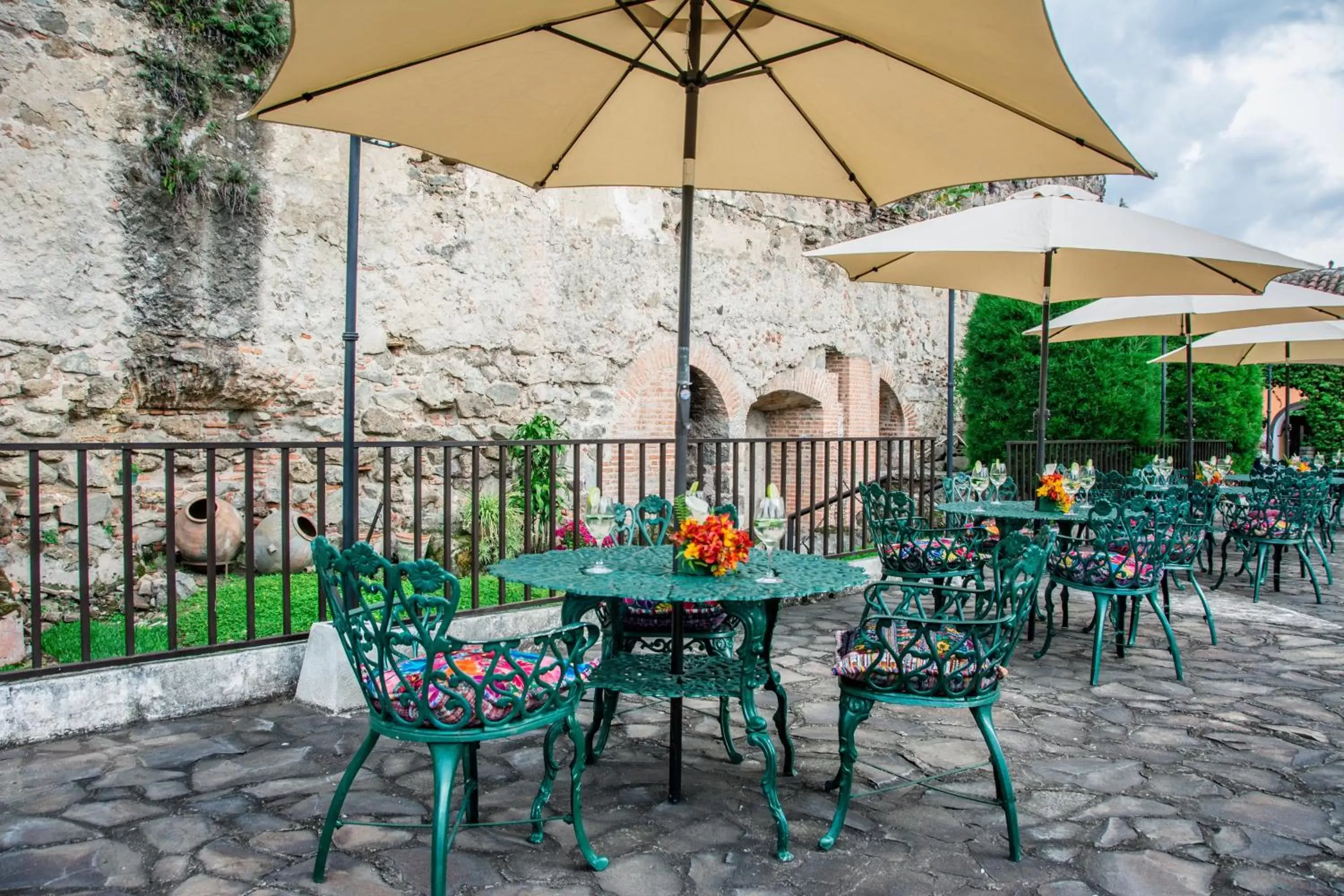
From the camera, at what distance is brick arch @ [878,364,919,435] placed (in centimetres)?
1245

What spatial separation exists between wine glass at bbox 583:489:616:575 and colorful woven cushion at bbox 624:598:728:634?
495 millimetres

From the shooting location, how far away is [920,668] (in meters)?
2.77

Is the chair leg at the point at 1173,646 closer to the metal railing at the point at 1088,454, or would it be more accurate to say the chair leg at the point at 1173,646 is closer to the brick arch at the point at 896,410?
the metal railing at the point at 1088,454

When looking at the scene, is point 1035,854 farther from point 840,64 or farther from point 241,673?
point 241,673

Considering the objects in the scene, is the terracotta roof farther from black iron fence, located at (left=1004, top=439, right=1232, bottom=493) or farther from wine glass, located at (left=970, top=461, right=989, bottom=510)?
wine glass, located at (left=970, top=461, right=989, bottom=510)

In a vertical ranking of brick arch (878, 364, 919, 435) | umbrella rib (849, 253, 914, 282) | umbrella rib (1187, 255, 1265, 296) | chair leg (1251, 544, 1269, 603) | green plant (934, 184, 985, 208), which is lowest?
chair leg (1251, 544, 1269, 603)

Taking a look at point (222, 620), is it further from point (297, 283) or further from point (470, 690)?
point (470, 690)

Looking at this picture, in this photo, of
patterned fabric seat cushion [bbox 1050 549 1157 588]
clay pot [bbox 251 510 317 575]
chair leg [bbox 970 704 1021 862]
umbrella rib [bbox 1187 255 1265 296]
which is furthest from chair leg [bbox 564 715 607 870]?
umbrella rib [bbox 1187 255 1265 296]

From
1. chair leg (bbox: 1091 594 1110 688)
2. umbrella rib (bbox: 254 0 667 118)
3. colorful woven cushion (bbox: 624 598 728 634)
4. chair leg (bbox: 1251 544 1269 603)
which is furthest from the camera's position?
chair leg (bbox: 1251 544 1269 603)

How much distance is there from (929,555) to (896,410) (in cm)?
787

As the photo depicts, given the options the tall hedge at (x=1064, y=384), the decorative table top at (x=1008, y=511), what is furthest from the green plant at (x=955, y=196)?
the decorative table top at (x=1008, y=511)

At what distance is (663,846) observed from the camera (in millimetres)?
2699

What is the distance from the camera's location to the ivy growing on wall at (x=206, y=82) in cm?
613

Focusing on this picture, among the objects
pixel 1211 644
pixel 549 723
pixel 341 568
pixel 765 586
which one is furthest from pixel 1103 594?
pixel 341 568
